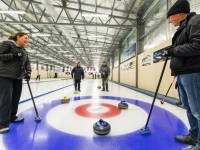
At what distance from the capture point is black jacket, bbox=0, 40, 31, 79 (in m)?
2.41

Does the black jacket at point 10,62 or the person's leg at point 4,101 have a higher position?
the black jacket at point 10,62

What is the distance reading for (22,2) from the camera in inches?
354

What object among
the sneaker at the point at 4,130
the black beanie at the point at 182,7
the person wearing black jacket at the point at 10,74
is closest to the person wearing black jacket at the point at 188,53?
the black beanie at the point at 182,7

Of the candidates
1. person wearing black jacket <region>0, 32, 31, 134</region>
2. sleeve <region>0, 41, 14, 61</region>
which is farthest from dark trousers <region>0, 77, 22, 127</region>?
sleeve <region>0, 41, 14, 61</region>

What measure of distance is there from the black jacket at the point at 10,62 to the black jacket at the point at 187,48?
2.35 metres

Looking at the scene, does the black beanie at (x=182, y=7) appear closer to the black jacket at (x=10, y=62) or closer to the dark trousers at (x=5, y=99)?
the black jacket at (x=10, y=62)

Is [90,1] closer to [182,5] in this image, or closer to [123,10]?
[123,10]

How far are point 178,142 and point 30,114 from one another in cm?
288

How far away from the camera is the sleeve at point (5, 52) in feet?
7.83

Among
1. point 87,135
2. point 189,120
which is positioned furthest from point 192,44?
point 87,135

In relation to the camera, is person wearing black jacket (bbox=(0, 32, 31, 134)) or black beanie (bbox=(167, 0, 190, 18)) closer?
black beanie (bbox=(167, 0, 190, 18))

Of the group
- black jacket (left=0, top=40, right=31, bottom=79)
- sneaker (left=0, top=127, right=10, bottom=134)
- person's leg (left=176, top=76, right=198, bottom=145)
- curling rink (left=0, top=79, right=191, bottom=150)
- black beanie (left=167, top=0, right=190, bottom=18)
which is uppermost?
black beanie (left=167, top=0, right=190, bottom=18)

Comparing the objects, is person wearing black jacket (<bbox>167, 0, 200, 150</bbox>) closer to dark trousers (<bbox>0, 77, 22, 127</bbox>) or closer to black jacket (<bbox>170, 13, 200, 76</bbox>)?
black jacket (<bbox>170, 13, 200, 76</bbox>)

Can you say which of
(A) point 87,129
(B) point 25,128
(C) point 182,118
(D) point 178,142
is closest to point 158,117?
(C) point 182,118
